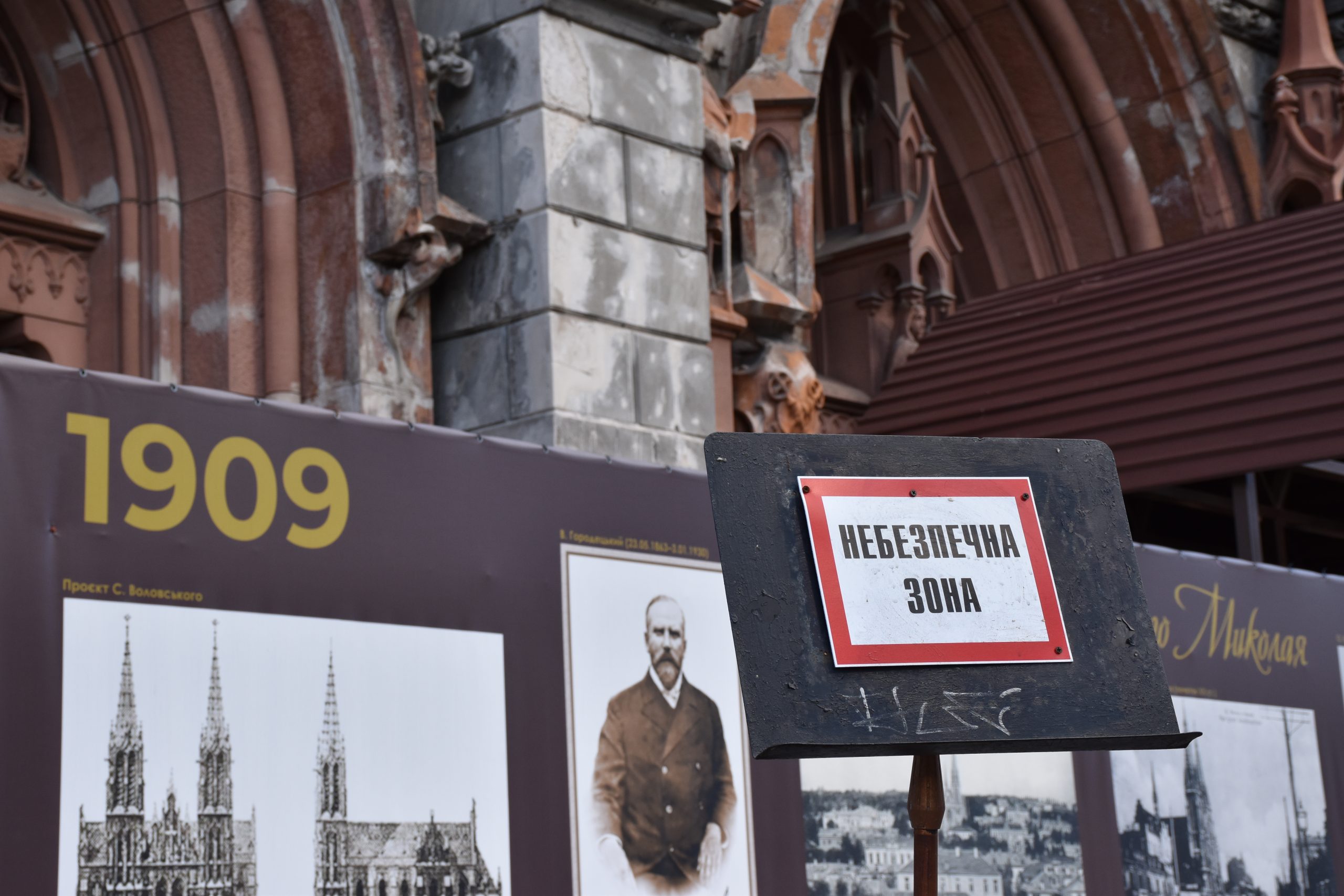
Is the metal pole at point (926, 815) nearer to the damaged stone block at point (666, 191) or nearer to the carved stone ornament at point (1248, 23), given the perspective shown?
the damaged stone block at point (666, 191)

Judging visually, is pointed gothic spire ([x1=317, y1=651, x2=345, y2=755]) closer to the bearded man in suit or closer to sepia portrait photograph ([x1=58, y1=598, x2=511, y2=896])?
sepia portrait photograph ([x1=58, y1=598, x2=511, y2=896])

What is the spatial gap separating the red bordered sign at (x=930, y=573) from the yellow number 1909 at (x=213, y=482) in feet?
5.31

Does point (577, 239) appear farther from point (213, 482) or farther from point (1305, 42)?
point (1305, 42)

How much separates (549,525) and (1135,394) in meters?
3.83

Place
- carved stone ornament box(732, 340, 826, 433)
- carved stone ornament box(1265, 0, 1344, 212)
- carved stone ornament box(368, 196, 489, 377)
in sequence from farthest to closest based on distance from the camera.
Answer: carved stone ornament box(1265, 0, 1344, 212)
carved stone ornament box(732, 340, 826, 433)
carved stone ornament box(368, 196, 489, 377)

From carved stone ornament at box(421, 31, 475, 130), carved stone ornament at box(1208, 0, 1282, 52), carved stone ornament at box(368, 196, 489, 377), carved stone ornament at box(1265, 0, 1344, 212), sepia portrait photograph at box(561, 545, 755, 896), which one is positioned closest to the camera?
sepia portrait photograph at box(561, 545, 755, 896)

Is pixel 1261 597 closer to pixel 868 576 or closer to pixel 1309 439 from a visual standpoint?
pixel 1309 439

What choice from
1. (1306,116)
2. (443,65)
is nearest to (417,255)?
(443,65)

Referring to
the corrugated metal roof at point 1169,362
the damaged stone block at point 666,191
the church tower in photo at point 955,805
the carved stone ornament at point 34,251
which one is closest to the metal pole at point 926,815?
the church tower in photo at point 955,805

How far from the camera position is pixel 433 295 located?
22.9ft

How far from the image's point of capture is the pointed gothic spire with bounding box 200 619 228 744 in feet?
13.4

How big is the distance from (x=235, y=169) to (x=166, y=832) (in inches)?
136

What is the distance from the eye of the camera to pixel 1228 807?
6.50 meters

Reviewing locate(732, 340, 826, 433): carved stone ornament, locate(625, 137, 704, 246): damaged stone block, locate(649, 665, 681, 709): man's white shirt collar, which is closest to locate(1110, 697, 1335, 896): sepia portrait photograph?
locate(649, 665, 681, 709): man's white shirt collar
